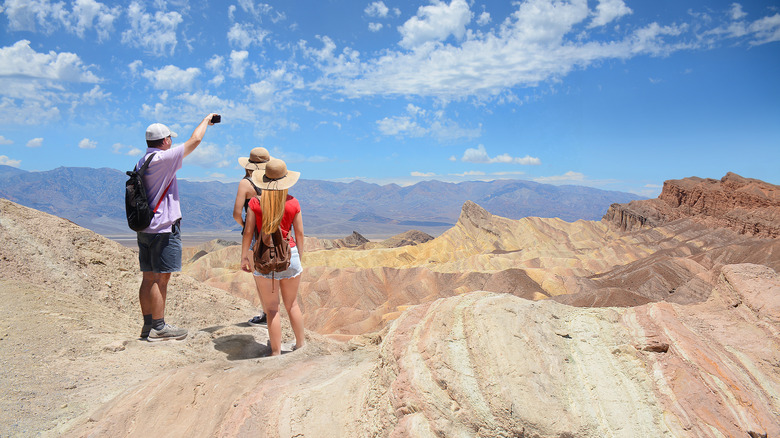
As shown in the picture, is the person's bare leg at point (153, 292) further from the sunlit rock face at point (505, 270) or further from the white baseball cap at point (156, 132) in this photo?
the sunlit rock face at point (505, 270)

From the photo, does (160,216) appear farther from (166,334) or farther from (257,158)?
(166,334)

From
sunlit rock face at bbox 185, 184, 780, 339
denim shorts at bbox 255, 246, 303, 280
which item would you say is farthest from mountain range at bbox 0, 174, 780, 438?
sunlit rock face at bbox 185, 184, 780, 339

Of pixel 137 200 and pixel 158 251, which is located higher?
pixel 137 200

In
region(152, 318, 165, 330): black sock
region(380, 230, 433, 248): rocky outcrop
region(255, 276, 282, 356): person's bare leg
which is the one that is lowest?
region(380, 230, 433, 248): rocky outcrop

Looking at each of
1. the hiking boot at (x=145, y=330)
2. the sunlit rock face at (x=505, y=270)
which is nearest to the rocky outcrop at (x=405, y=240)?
the sunlit rock face at (x=505, y=270)

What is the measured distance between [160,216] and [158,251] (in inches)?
13.4

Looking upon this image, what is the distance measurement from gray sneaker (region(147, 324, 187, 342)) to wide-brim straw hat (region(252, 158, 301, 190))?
81.1 inches

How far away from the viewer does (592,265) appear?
109 feet

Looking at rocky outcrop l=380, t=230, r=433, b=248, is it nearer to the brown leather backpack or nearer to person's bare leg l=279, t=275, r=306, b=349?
person's bare leg l=279, t=275, r=306, b=349

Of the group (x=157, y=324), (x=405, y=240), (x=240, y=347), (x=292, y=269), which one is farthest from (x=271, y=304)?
(x=405, y=240)

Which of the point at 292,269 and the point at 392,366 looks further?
the point at 292,269

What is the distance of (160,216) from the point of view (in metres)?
3.93

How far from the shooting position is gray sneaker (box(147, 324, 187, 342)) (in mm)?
4355

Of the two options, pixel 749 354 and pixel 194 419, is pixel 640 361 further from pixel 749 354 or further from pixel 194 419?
pixel 194 419
